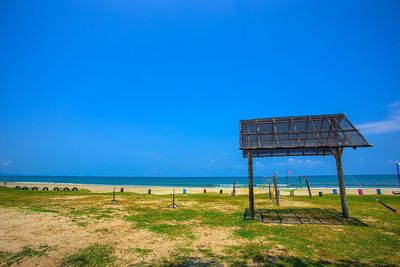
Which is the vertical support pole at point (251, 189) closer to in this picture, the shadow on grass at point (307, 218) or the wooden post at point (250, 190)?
the wooden post at point (250, 190)

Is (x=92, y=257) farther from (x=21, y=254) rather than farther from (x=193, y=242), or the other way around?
(x=193, y=242)

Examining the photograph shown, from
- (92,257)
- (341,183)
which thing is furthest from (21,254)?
(341,183)

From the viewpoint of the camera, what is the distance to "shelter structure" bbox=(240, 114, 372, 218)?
45.2 ft

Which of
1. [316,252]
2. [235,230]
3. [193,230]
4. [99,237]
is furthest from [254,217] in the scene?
[99,237]

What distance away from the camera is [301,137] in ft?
49.1

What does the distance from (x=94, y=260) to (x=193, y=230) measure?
5048 mm

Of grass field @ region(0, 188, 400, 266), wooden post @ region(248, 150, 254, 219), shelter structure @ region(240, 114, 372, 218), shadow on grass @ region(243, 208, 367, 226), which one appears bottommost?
grass field @ region(0, 188, 400, 266)

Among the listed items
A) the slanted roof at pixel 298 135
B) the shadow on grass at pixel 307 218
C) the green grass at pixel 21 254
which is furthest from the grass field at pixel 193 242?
the slanted roof at pixel 298 135

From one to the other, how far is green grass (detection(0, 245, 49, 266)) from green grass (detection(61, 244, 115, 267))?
1.37 metres

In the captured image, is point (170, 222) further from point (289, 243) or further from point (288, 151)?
point (288, 151)

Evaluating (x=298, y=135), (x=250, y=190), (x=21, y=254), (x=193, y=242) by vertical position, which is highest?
(x=298, y=135)

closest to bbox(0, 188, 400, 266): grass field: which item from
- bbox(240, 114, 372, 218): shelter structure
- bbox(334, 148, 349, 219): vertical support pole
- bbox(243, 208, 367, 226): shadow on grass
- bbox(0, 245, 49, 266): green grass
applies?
bbox(0, 245, 49, 266): green grass

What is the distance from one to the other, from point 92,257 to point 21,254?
270 centimetres

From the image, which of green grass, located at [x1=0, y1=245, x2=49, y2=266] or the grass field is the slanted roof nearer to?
the grass field
